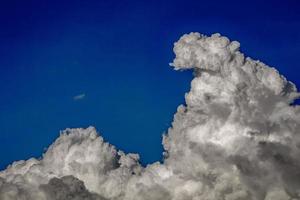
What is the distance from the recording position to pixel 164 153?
331 feet

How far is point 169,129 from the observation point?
99062mm

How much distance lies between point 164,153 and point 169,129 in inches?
203

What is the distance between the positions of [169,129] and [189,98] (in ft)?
25.9

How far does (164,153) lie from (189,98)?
1287 cm

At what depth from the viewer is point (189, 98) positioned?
312 ft

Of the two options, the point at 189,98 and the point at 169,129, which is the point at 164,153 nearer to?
the point at 169,129

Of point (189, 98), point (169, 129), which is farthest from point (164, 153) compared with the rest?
point (189, 98)
